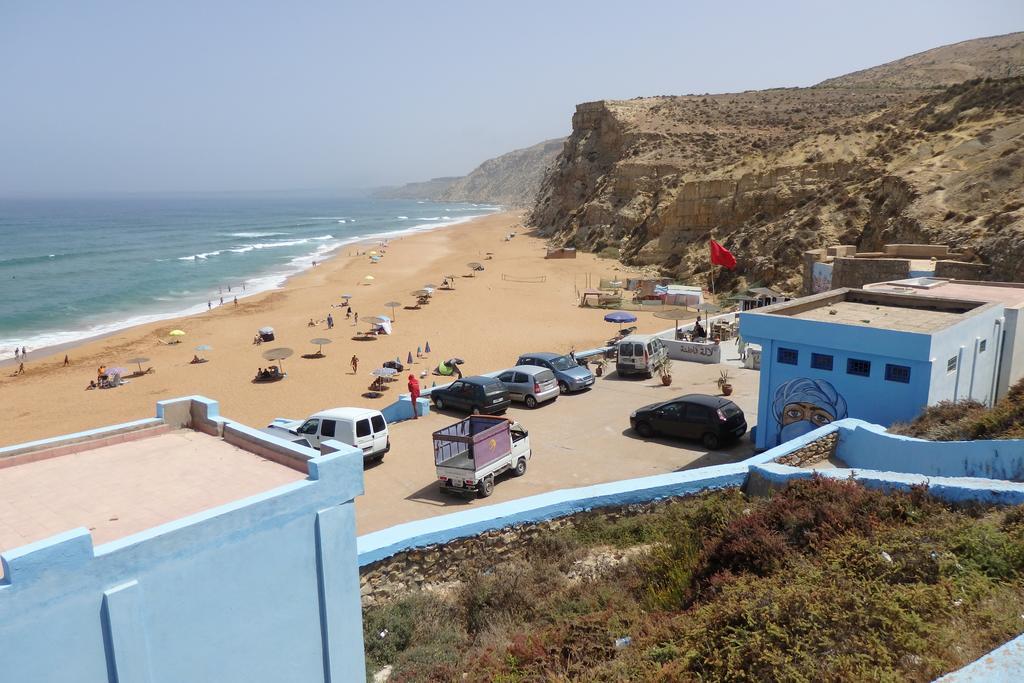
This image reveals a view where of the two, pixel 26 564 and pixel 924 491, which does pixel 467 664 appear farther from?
pixel 924 491

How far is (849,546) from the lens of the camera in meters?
6.85

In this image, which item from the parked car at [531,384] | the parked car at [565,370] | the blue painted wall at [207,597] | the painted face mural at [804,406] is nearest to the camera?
the blue painted wall at [207,597]

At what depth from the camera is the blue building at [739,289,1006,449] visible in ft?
42.9

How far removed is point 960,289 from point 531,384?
39.5ft

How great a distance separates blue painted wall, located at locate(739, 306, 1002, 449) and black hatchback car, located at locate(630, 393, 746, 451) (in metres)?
0.62

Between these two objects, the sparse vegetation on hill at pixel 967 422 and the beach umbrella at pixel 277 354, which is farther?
the beach umbrella at pixel 277 354

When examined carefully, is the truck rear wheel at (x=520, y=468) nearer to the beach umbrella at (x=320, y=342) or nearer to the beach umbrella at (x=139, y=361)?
the beach umbrella at (x=320, y=342)

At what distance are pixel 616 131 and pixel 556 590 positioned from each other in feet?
241

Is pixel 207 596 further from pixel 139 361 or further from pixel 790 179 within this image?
pixel 790 179

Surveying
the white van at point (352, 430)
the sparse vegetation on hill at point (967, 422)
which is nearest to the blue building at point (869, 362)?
the sparse vegetation on hill at point (967, 422)

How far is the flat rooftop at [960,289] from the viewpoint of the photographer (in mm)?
17703

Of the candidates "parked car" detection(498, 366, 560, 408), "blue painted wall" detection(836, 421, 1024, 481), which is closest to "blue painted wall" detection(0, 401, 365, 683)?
"blue painted wall" detection(836, 421, 1024, 481)

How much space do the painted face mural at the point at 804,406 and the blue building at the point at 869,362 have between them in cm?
2

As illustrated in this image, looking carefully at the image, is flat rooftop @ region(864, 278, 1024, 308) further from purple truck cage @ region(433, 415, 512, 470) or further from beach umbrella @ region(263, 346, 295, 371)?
beach umbrella @ region(263, 346, 295, 371)
